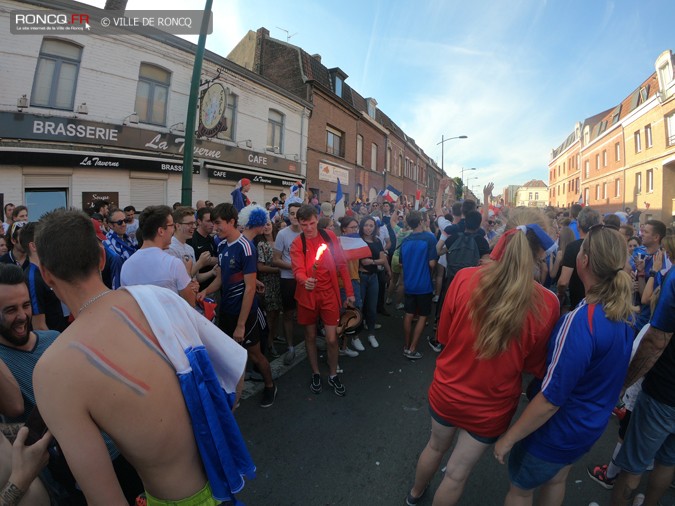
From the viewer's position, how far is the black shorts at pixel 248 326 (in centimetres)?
337

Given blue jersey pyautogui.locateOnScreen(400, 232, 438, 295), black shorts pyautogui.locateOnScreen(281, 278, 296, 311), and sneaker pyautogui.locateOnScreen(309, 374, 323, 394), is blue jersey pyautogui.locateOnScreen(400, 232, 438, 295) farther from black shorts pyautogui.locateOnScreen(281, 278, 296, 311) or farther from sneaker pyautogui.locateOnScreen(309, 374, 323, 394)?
sneaker pyautogui.locateOnScreen(309, 374, 323, 394)

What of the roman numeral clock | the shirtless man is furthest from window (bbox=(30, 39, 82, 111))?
the shirtless man

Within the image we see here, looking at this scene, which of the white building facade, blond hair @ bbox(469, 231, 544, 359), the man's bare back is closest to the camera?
the man's bare back

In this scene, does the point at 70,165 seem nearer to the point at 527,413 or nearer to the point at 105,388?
the point at 105,388

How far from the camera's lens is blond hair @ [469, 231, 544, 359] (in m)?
1.70

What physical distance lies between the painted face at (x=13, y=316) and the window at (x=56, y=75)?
34.3 feet

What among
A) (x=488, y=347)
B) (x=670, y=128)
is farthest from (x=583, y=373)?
(x=670, y=128)

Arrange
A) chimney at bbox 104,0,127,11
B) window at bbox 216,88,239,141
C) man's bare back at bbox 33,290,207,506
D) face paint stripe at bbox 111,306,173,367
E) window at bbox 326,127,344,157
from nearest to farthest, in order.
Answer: man's bare back at bbox 33,290,207,506
face paint stripe at bbox 111,306,173,367
chimney at bbox 104,0,127,11
window at bbox 216,88,239,141
window at bbox 326,127,344,157

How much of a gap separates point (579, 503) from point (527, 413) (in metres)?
1.36

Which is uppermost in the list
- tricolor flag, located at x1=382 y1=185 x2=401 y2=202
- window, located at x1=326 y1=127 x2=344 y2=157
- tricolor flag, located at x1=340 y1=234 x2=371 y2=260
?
window, located at x1=326 y1=127 x2=344 y2=157

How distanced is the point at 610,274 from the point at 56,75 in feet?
42.5

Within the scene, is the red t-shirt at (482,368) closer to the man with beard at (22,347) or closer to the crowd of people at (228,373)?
the crowd of people at (228,373)

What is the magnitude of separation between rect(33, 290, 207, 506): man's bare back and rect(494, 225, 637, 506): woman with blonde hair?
1571 mm

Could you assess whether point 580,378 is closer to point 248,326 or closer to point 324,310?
point 324,310
